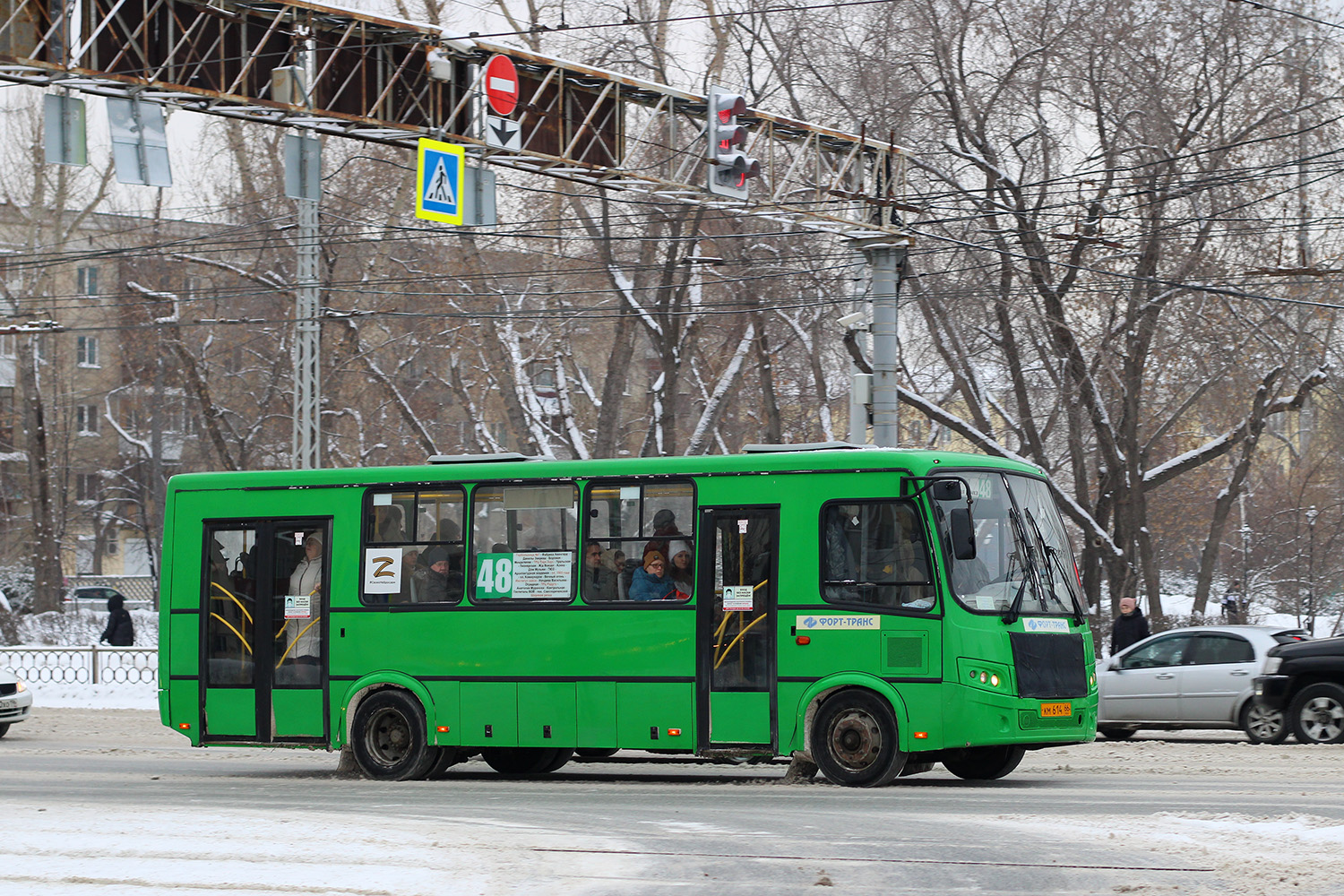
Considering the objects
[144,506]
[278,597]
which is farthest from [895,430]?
[144,506]

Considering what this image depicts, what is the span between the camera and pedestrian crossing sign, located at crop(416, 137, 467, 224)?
58.0 feet

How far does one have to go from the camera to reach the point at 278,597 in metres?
15.8

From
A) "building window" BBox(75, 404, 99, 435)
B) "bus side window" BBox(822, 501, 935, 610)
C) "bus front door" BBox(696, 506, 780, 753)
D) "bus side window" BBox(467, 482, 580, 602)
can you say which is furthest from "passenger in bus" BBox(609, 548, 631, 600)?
"building window" BBox(75, 404, 99, 435)

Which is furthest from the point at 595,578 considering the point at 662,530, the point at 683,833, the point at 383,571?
the point at 683,833

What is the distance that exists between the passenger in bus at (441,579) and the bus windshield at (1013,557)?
4656 millimetres

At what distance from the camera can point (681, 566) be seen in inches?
561

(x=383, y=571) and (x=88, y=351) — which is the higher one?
(x=88, y=351)

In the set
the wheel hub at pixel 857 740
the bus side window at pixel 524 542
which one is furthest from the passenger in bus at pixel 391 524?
the wheel hub at pixel 857 740

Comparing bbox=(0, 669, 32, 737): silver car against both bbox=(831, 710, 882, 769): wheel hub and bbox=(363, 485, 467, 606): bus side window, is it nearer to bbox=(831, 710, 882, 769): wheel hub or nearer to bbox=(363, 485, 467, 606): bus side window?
bbox=(363, 485, 467, 606): bus side window

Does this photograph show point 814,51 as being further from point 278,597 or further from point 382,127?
point 278,597

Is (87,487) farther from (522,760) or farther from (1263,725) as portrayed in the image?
(1263,725)

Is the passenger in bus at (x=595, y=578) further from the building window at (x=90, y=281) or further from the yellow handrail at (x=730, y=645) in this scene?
the building window at (x=90, y=281)

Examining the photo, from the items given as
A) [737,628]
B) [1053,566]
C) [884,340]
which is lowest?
[737,628]

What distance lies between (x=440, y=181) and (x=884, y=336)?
281 inches
